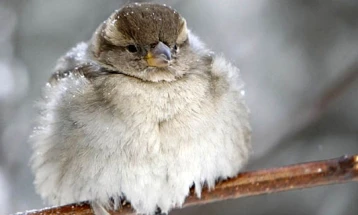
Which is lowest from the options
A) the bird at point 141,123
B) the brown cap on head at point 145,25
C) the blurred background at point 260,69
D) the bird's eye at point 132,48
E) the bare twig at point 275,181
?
the bare twig at point 275,181

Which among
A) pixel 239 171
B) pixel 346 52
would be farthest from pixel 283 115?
pixel 239 171

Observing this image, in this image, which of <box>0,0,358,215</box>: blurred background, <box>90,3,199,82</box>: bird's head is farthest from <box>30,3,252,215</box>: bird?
<box>0,0,358,215</box>: blurred background

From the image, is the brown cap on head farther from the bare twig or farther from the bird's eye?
the bare twig

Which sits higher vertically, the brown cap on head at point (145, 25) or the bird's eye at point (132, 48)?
the brown cap on head at point (145, 25)

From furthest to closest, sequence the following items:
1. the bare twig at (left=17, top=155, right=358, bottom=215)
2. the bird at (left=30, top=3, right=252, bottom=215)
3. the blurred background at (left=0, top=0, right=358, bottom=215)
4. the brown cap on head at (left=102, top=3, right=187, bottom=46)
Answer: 1. the blurred background at (left=0, top=0, right=358, bottom=215)
2. the brown cap on head at (left=102, top=3, right=187, bottom=46)
3. the bird at (left=30, top=3, right=252, bottom=215)
4. the bare twig at (left=17, top=155, right=358, bottom=215)

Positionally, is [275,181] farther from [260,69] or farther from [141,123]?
[260,69]

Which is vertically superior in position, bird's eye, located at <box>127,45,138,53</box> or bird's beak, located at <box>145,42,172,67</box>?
bird's eye, located at <box>127,45,138,53</box>

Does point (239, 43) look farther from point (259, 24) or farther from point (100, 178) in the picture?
point (100, 178)

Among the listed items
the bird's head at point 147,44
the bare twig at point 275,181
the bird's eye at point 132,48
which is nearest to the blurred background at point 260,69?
the bare twig at point 275,181

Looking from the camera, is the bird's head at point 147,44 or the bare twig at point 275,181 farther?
the bird's head at point 147,44

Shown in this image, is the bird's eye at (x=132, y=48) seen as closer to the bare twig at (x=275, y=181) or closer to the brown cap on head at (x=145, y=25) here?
the brown cap on head at (x=145, y=25)
